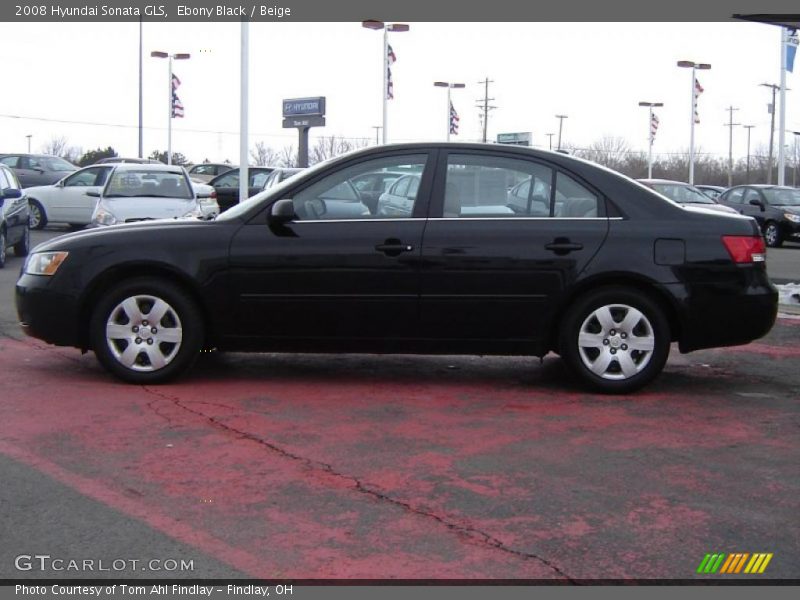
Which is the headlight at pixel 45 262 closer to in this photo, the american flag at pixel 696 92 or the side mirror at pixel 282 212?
the side mirror at pixel 282 212

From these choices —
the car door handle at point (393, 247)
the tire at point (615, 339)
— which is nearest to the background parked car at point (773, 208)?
the tire at point (615, 339)

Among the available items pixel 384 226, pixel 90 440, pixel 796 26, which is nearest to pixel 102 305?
pixel 90 440

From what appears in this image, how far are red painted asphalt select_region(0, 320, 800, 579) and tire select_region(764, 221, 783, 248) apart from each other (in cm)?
1805

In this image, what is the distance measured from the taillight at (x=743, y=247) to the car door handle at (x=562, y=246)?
1006 mm

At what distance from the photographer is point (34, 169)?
28516mm

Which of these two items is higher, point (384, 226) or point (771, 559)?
point (384, 226)

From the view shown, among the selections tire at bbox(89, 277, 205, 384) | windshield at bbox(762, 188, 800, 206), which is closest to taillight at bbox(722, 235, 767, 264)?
tire at bbox(89, 277, 205, 384)

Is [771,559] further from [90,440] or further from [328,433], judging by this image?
[90,440]

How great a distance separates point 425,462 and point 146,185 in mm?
11442

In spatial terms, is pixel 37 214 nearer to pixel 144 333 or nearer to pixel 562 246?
pixel 144 333

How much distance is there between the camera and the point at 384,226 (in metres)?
6.59

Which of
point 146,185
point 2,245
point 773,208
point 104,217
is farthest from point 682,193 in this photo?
point 2,245

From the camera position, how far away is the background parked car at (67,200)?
71.7ft
